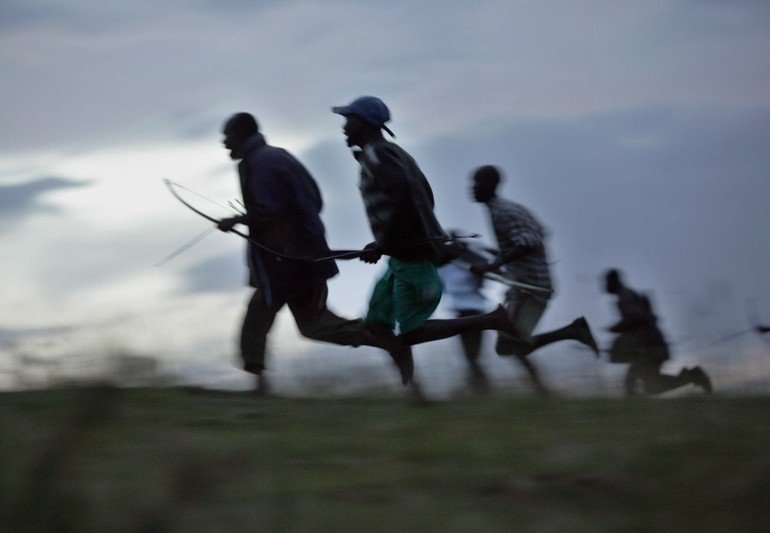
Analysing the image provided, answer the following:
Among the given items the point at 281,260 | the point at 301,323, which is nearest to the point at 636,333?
the point at 301,323

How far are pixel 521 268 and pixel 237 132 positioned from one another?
6.94 feet

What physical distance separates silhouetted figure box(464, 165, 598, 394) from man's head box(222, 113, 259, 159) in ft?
5.19

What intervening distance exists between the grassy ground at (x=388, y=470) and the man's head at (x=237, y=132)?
7.34ft

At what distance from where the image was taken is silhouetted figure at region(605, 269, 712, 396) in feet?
36.2

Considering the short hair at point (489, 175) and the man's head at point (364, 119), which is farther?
the short hair at point (489, 175)

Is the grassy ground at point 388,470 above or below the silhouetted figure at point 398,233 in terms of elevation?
below

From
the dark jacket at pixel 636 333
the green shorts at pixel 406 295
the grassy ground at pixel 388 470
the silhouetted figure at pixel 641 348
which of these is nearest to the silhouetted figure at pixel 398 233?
the green shorts at pixel 406 295

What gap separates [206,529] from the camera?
14.9 ft

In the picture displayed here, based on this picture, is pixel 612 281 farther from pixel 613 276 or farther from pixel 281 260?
pixel 281 260

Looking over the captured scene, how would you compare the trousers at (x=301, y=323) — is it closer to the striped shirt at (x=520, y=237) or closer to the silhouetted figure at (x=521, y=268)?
the silhouetted figure at (x=521, y=268)

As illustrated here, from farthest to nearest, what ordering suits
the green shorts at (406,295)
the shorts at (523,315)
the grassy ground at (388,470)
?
the shorts at (523,315) < the green shorts at (406,295) < the grassy ground at (388,470)

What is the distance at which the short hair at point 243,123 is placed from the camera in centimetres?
904

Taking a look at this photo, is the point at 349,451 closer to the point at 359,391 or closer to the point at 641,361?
the point at 359,391

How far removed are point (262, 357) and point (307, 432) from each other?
2.21 meters
